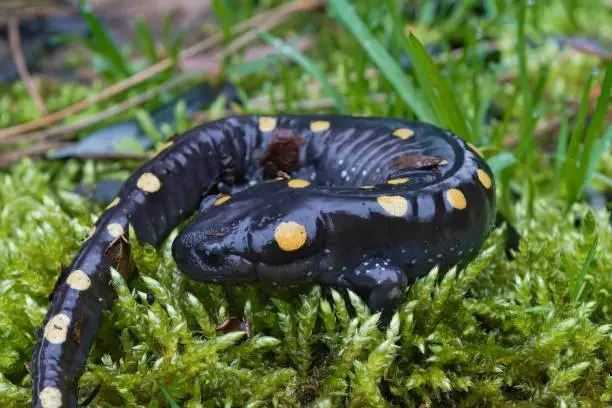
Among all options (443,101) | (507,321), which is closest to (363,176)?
(443,101)

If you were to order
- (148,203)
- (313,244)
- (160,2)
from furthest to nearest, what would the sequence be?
(160,2), (148,203), (313,244)

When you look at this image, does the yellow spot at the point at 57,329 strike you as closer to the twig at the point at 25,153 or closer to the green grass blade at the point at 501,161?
the green grass blade at the point at 501,161

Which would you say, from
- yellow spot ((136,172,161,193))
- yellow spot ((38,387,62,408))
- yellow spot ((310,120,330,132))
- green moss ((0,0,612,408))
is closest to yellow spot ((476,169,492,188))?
green moss ((0,0,612,408))

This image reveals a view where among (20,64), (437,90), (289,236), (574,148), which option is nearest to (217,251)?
(289,236)

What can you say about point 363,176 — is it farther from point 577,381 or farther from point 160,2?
point 160,2

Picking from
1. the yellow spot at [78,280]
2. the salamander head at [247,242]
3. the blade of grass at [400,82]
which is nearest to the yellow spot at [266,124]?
the blade of grass at [400,82]

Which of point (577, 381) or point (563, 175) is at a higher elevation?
point (563, 175)
